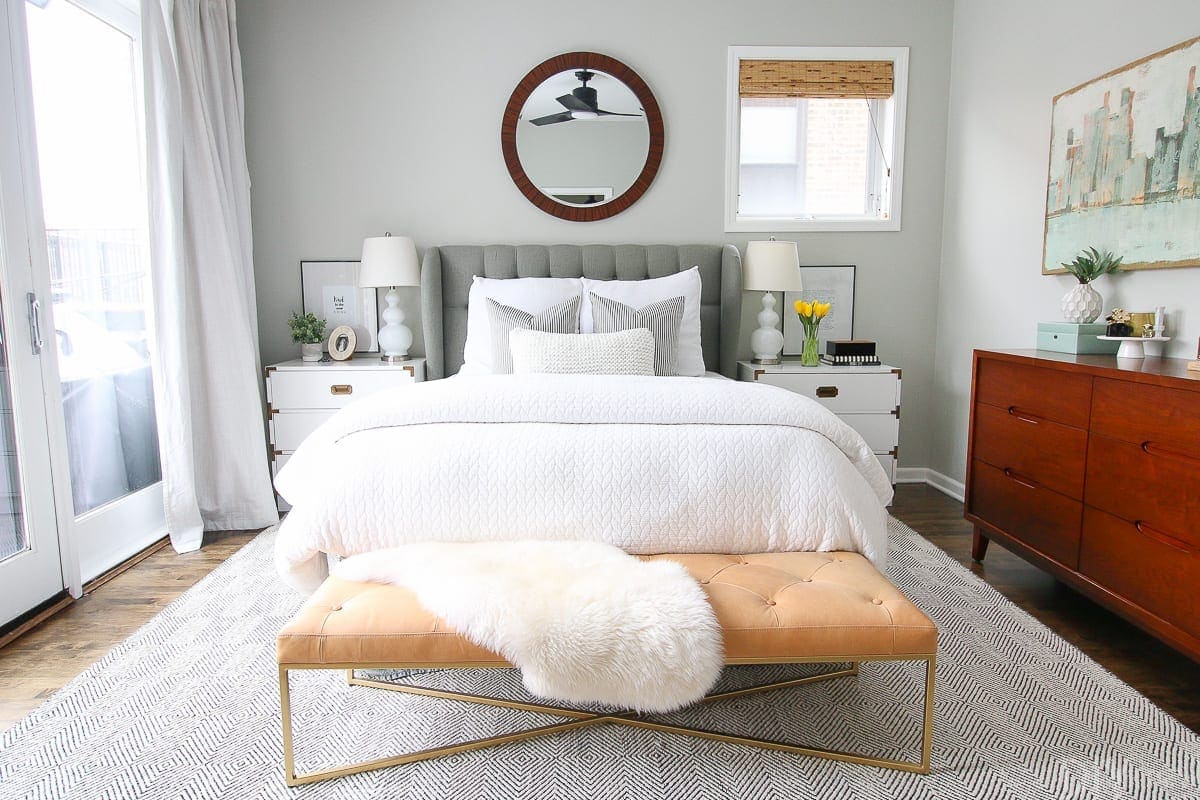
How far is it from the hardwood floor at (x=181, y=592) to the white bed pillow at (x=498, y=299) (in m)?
1.29

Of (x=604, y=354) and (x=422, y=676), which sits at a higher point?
(x=604, y=354)

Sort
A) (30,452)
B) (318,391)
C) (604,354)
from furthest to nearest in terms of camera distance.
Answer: (318,391) → (604,354) → (30,452)

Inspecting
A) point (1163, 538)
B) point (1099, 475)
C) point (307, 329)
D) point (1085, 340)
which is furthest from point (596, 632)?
point (307, 329)

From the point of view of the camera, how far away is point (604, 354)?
3018mm

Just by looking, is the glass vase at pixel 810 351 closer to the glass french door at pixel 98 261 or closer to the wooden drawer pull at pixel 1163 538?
the wooden drawer pull at pixel 1163 538

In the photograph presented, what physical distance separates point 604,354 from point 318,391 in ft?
4.87

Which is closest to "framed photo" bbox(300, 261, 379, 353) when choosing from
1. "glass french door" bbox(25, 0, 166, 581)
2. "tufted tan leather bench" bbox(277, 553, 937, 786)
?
"glass french door" bbox(25, 0, 166, 581)

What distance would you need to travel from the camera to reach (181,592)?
269 centimetres

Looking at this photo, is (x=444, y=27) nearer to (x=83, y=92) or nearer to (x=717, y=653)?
(x=83, y=92)

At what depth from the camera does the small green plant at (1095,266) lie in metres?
2.72

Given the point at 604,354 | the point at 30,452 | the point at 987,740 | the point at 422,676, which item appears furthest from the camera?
the point at 604,354

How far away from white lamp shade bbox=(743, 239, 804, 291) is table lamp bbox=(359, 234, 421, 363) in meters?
1.73

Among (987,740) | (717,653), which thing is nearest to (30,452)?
(717,653)

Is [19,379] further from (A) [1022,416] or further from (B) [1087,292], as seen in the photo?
(B) [1087,292]
